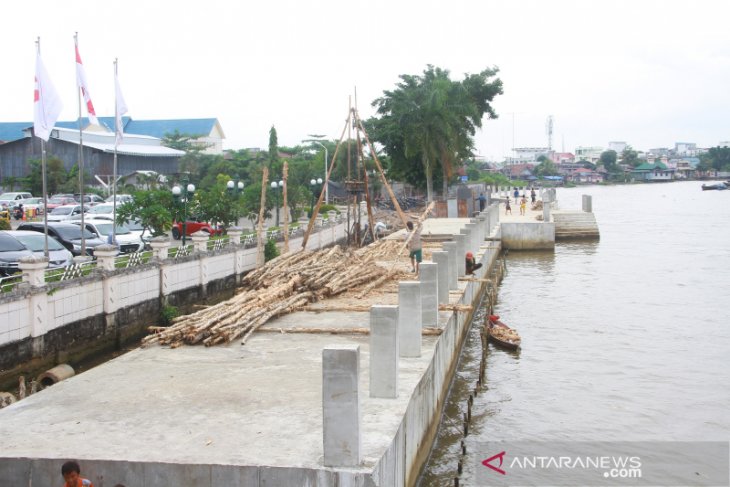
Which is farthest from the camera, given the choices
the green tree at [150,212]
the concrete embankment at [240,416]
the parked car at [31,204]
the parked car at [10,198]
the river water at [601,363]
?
the parked car at [10,198]

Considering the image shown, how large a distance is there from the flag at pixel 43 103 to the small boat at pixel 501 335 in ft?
40.2

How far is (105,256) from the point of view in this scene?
17.6m

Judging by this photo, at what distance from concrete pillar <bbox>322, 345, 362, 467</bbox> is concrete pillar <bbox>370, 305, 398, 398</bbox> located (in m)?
2.36

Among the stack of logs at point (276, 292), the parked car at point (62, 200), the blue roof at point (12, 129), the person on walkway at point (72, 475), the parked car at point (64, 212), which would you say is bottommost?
the person on walkway at point (72, 475)

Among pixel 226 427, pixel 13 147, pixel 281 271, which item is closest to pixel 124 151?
pixel 13 147

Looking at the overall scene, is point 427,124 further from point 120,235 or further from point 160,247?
point 160,247

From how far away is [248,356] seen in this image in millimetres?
13898

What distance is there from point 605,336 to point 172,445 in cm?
1593

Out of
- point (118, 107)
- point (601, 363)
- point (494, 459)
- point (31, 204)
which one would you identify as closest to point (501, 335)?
point (601, 363)

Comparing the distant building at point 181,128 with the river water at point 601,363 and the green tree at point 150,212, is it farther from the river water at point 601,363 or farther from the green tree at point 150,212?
the river water at point 601,363

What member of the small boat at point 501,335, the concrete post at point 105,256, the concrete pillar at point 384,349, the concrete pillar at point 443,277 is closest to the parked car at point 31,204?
the concrete post at point 105,256

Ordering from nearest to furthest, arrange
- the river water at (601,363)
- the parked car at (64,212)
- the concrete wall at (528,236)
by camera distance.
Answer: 1. the river water at (601,363)
2. the parked car at (64,212)
3. the concrete wall at (528,236)

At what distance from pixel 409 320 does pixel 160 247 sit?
30.7 ft

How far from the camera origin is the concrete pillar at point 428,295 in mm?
15148
